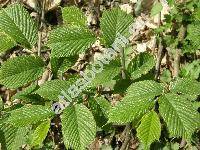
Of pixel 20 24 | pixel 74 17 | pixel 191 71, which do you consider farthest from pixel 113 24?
pixel 191 71

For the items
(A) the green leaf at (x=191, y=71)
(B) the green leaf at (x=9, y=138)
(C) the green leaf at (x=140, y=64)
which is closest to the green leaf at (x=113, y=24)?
(C) the green leaf at (x=140, y=64)

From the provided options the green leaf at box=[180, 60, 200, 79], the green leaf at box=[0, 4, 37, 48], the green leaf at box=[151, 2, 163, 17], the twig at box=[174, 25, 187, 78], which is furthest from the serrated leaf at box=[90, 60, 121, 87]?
the green leaf at box=[151, 2, 163, 17]

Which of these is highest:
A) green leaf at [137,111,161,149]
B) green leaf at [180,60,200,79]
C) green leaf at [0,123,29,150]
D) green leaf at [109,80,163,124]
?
green leaf at [109,80,163,124]

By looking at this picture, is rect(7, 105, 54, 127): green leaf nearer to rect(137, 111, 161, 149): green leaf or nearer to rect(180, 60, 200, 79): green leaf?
rect(137, 111, 161, 149): green leaf

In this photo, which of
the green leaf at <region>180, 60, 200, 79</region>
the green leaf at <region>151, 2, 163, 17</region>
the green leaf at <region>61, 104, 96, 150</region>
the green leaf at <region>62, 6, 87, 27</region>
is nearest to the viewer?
the green leaf at <region>61, 104, 96, 150</region>

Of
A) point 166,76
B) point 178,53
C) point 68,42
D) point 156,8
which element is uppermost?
point 68,42

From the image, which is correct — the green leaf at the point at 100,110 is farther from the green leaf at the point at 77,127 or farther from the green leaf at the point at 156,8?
the green leaf at the point at 156,8

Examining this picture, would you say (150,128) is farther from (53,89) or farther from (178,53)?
(178,53)
